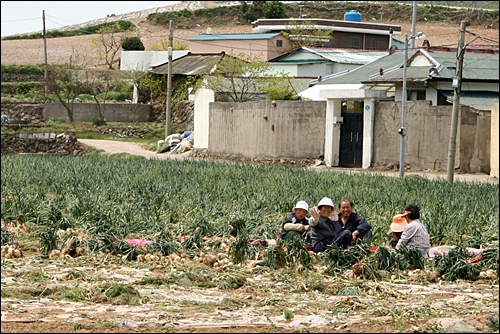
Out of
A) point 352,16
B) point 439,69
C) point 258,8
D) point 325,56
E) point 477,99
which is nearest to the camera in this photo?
point 477,99

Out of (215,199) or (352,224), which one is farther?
(215,199)

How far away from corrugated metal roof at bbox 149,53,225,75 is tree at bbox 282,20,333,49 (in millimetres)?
5775

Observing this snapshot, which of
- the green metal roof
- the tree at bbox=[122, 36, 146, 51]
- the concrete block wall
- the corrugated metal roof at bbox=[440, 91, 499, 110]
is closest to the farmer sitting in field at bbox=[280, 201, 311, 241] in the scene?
the corrugated metal roof at bbox=[440, 91, 499, 110]

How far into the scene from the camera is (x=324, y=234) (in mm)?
12922

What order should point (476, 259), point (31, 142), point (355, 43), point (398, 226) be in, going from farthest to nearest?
point (355, 43) → point (31, 142) → point (398, 226) → point (476, 259)

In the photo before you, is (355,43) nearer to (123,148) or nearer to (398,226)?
(123,148)

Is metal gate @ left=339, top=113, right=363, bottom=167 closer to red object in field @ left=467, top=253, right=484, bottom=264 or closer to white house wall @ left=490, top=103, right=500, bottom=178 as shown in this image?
white house wall @ left=490, top=103, right=500, bottom=178

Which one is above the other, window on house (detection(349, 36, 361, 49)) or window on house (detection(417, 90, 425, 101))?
window on house (detection(349, 36, 361, 49))

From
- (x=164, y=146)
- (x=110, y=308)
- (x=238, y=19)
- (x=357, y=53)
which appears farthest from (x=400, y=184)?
(x=238, y=19)

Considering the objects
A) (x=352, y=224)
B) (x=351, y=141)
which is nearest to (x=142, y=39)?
(x=351, y=141)

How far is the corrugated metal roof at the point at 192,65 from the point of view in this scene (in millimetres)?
50794

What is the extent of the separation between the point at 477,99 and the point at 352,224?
20906mm

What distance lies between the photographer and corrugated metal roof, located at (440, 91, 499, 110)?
105ft

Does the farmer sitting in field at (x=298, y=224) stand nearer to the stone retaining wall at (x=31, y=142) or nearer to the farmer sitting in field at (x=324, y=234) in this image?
the farmer sitting in field at (x=324, y=234)
